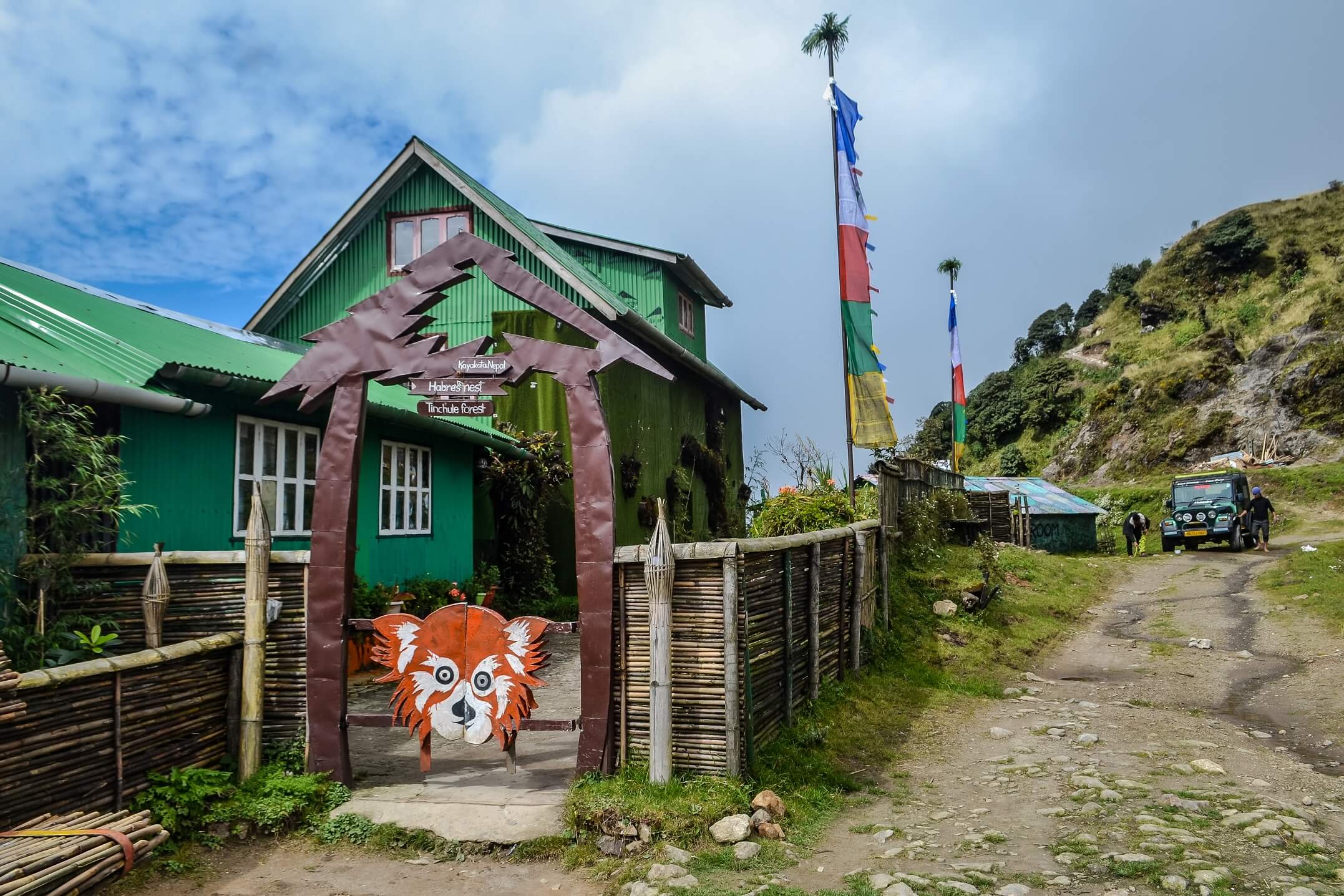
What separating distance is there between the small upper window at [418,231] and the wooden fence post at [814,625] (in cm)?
1097

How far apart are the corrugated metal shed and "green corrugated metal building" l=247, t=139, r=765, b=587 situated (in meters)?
11.9

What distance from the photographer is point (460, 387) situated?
643cm

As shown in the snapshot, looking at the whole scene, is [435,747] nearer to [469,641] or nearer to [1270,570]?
[469,641]

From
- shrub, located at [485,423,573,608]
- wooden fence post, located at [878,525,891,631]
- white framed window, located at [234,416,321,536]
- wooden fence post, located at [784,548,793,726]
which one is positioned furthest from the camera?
shrub, located at [485,423,573,608]

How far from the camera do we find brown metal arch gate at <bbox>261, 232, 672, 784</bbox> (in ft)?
19.9

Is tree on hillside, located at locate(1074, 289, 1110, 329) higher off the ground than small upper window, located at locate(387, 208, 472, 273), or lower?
higher

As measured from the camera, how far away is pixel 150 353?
816cm

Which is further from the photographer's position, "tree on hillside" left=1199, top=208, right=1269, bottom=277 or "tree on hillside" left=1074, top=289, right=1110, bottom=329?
"tree on hillside" left=1074, top=289, right=1110, bottom=329

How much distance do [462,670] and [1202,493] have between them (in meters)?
25.0

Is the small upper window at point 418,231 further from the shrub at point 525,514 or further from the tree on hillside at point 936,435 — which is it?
the tree on hillside at point 936,435

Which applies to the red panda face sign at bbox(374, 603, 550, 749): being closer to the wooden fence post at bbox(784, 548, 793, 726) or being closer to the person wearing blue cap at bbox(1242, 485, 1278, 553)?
the wooden fence post at bbox(784, 548, 793, 726)

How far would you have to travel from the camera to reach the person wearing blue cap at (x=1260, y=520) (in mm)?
22625

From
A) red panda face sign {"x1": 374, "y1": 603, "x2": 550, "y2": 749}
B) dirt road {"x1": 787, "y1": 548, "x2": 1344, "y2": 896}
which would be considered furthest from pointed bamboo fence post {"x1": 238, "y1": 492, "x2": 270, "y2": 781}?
dirt road {"x1": 787, "y1": 548, "x2": 1344, "y2": 896}

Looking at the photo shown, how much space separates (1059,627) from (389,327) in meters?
11.8
